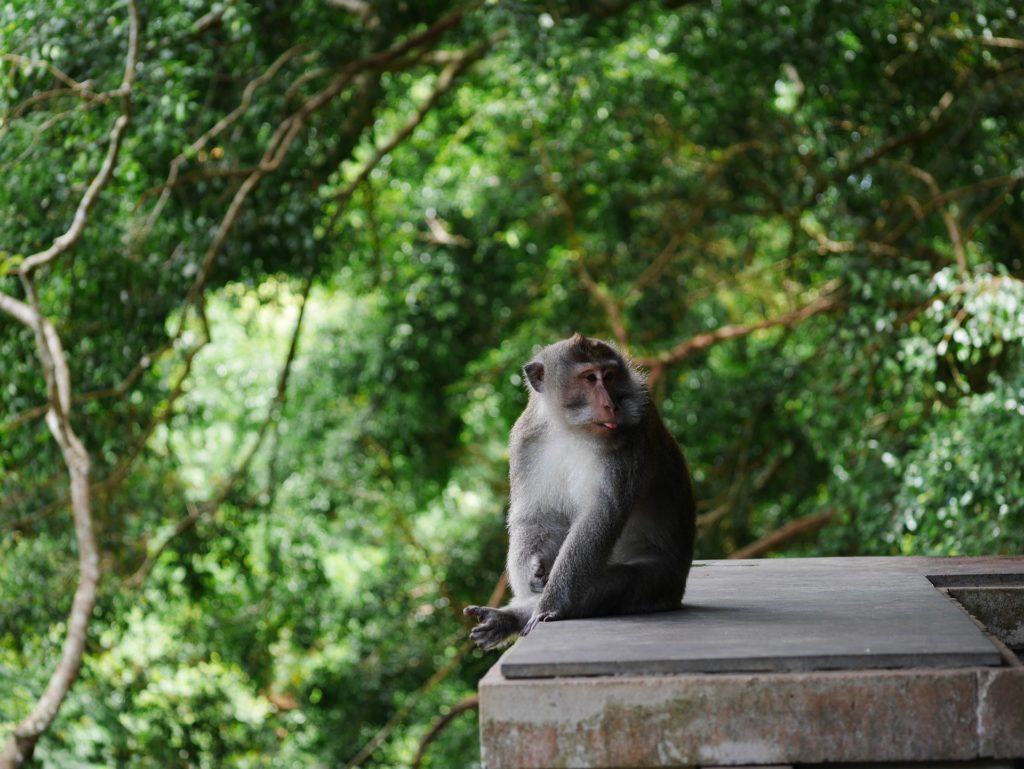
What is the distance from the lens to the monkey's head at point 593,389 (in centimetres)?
323

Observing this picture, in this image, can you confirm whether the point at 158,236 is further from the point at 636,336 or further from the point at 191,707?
the point at 636,336

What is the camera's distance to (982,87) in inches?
285

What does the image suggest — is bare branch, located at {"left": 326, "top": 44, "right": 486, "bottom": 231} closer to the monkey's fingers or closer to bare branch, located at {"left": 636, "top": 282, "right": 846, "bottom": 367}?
bare branch, located at {"left": 636, "top": 282, "right": 846, "bottom": 367}

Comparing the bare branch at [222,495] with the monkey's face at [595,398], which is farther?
the bare branch at [222,495]

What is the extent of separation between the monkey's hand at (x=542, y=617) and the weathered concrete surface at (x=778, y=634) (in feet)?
0.21

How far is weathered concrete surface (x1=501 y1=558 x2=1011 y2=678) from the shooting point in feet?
7.93

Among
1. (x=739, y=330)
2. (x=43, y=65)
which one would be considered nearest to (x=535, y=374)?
(x=43, y=65)

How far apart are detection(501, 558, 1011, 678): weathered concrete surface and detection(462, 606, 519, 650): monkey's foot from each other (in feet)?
0.74

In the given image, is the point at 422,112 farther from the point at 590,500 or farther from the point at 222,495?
the point at 590,500

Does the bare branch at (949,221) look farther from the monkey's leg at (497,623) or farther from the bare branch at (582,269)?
the monkey's leg at (497,623)

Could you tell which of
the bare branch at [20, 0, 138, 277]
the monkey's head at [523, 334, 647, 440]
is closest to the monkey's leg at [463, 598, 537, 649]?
the monkey's head at [523, 334, 647, 440]

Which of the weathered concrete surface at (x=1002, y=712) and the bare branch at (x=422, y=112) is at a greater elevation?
the weathered concrete surface at (x=1002, y=712)

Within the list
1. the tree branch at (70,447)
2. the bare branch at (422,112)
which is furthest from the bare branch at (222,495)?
the tree branch at (70,447)

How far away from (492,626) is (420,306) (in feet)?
19.4
